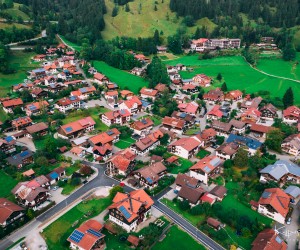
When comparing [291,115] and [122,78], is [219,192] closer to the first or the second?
[291,115]

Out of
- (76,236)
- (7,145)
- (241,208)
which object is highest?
(7,145)

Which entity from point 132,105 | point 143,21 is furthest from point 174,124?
point 143,21

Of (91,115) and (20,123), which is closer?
(20,123)

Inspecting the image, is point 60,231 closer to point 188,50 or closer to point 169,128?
point 169,128

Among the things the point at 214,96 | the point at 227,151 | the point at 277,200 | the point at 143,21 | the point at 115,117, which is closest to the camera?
the point at 277,200

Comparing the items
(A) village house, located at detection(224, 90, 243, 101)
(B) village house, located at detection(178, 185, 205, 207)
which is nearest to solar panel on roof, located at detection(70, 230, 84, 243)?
(B) village house, located at detection(178, 185, 205, 207)

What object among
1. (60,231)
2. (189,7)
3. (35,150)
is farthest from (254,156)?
(189,7)

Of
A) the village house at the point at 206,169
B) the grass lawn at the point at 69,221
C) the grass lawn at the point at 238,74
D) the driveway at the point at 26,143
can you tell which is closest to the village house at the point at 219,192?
the village house at the point at 206,169
